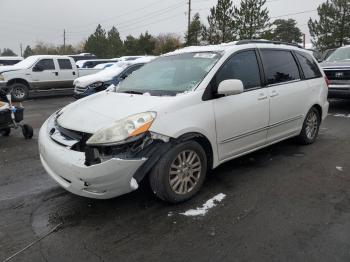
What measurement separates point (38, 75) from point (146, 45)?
34064 mm

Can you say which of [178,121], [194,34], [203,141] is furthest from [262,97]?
[194,34]

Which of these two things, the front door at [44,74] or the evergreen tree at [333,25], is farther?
the evergreen tree at [333,25]

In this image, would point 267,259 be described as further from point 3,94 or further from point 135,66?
point 135,66

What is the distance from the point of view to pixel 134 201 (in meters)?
3.89

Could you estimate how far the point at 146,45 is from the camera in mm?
47656

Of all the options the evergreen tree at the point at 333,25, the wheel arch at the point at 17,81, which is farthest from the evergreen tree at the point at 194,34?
the wheel arch at the point at 17,81

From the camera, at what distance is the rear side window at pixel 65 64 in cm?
1566

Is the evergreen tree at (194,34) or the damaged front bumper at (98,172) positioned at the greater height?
the evergreen tree at (194,34)

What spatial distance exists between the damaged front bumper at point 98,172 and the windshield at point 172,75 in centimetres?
101

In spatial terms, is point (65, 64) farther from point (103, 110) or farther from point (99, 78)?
point (103, 110)

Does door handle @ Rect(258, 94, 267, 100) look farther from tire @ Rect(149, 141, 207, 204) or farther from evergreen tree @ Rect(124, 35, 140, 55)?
evergreen tree @ Rect(124, 35, 140, 55)

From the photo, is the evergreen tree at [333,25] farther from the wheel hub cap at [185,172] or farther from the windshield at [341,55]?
the wheel hub cap at [185,172]

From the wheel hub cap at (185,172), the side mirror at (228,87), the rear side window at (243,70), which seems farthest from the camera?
the rear side window at (243,70)

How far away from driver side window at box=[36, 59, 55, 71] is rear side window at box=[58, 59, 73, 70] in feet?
1.11
